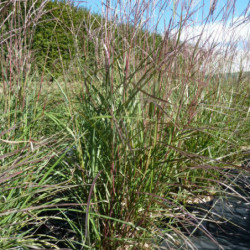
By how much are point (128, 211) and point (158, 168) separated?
26 centimetres

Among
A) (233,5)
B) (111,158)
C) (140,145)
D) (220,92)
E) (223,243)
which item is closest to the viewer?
(111,158)

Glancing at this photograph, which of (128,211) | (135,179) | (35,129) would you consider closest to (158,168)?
(135,179)

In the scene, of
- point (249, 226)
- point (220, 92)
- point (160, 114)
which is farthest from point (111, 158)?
point (220, 92)

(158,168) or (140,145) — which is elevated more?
(140,145)

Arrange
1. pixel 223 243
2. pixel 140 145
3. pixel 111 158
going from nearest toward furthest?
pixel 111 158
pixel 140 145
pixel 223 243

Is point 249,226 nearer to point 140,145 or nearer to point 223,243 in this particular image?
point 223,243

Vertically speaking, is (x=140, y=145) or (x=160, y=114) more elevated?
(x=160, y=114)

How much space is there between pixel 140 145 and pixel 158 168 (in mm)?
152

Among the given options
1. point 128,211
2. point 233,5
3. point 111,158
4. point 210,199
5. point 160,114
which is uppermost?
point 233,5

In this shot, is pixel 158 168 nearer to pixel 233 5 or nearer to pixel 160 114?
pixel 160 114

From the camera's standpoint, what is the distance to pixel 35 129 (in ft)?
6.68

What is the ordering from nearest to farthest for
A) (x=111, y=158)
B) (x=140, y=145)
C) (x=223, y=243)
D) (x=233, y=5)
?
(x=111, y=158) < (x=140, y=145) < (x=223, y=243) < (x=233, y=5)

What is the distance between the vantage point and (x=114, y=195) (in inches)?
54.7

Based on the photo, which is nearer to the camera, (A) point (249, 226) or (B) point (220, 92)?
(A) point (249, 226)
